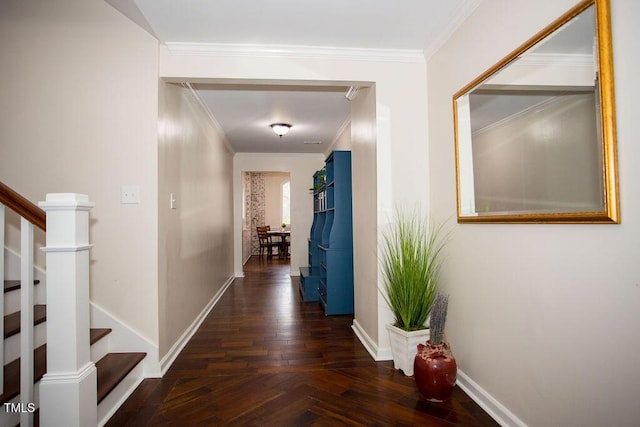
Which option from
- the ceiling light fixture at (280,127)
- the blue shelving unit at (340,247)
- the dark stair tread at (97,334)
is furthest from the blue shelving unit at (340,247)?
the dark stair tread at (97,334)

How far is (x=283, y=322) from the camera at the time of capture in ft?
11.5

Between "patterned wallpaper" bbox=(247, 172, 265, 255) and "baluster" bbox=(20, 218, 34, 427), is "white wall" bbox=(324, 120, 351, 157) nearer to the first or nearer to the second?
"baluster" bbox=(20, 218, 34, 427)

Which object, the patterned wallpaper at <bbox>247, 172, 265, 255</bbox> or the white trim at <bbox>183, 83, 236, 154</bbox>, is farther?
the patterned wallpaper at <bbox>247, 172, 265, 255</bbox>

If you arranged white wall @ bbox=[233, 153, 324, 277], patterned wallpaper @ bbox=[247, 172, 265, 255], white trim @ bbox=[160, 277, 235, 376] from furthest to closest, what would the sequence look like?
patterned wallpaper @ bbox=[247, 172, 265, 255] → white wall @ bbox=[233, 153, 324, 277] → white trim @ bbox=[160, 277, 235, 376]

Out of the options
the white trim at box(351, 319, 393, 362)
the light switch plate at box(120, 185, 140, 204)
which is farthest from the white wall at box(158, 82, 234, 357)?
the white trim at box(351, 319, 393, 362)

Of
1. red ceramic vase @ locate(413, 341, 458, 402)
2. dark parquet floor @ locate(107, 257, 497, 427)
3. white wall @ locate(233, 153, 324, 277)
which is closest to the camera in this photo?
dark parquet floor @ locate(107, 257, 497, 427)

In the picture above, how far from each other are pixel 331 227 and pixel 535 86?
2.79m

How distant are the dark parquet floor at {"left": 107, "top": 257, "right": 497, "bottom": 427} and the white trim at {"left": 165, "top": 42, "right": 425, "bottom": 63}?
2.34 m

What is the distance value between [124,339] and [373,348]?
1839 mm

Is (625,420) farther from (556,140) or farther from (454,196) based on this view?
(454,196)

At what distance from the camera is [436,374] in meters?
1.90

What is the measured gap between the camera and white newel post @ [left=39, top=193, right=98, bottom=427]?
1.42 metres

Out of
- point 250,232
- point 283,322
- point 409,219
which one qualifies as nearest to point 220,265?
point 283,322

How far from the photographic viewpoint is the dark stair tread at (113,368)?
70.9 inches
